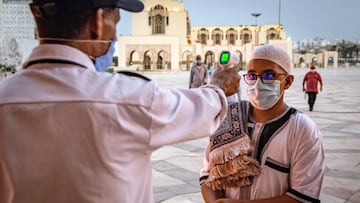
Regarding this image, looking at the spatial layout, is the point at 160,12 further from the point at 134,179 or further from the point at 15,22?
the point at 134,179

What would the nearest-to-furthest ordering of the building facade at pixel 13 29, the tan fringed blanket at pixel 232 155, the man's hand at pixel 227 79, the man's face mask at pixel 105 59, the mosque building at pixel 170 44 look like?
the man's face mask at pixel 105 59 → the man's hand at pixel 227 79 → the tan fringed blanket at pixel 232 155 → the building facade at pixel 13 29 → the mosque building at pixel 170 44

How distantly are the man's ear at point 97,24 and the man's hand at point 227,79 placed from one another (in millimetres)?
623

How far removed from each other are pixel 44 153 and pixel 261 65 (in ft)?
4.42

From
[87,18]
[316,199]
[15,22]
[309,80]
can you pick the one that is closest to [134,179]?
[87,18]

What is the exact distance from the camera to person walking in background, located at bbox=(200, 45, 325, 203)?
6.49 feet

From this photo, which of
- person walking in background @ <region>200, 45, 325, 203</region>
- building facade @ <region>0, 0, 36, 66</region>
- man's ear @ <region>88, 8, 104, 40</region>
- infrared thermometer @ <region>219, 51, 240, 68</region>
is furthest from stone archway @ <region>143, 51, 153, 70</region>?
man's ear @ <region>88, 8, 104, 40</region>

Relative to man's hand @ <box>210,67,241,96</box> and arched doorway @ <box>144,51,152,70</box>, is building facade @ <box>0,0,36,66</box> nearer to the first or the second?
man's hand @ <box>210,67,241,96</box>

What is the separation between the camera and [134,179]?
1.30 m

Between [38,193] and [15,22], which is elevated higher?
[15,22]

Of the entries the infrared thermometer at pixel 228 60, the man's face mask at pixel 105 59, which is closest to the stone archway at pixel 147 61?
the infrared thermometer at pixel 228 60

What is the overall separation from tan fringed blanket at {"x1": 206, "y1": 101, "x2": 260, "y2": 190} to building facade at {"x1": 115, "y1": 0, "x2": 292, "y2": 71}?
38139mm

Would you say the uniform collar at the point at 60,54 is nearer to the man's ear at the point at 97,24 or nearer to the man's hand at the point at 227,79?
the man's ear at the point at 97,24

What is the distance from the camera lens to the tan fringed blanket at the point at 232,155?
2.08 metres

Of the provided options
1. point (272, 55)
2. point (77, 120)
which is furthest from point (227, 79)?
point (77, 120)
